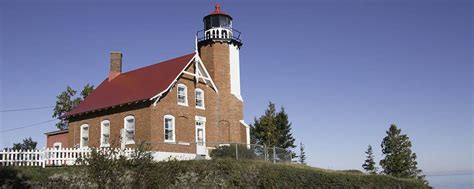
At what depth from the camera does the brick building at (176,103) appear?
99.0ft

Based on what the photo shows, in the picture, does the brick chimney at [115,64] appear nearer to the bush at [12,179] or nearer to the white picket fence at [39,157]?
the white picket fence at [39,157]

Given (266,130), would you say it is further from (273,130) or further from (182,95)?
(182,95)

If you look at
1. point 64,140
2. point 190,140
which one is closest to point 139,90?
point 190,140

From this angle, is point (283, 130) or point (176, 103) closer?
point (176, 103)

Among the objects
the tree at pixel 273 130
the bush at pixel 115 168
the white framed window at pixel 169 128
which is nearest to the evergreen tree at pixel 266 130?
the tree at pixel 273 130

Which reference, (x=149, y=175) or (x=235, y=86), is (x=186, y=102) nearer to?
(x=235, y=86)

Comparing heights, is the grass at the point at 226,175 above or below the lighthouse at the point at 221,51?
below

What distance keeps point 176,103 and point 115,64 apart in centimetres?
845

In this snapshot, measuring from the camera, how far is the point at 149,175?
1755cm

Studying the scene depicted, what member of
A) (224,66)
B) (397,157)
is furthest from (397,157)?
(224,66)

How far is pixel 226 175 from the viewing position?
22625 mm

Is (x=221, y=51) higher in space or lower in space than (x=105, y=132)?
higher

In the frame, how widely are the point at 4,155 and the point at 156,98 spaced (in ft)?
31.0

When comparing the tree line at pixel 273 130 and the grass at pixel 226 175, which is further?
the tree line at pixel 273 130
